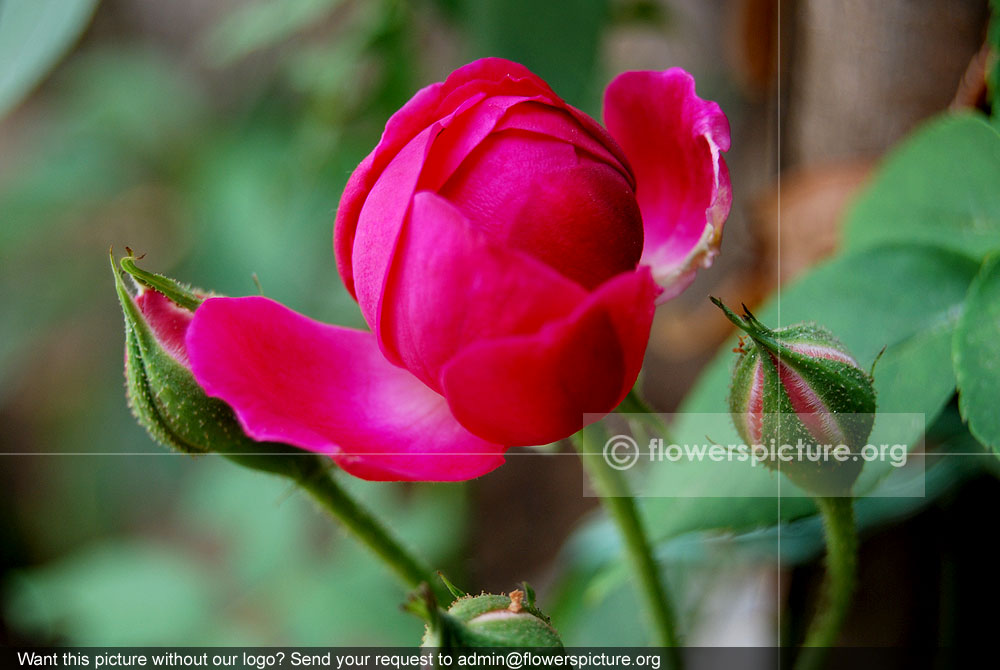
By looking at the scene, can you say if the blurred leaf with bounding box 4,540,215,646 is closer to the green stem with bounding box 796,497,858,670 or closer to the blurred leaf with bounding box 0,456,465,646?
the blurred leaf with bounding box 0,456,465,646

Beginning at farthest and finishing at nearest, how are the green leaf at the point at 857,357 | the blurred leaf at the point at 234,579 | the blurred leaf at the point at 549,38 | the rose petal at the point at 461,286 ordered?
1. the blurred leaf at the point at 234,579
2. the blurred leaf at the point at 549,38
3. the green leaf at the point at 857,357
4. the rose petal at the point at 461,286

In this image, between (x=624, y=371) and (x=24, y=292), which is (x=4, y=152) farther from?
(x=624, y=371)

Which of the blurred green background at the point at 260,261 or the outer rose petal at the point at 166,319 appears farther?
the blurred green background at the point at 260,261

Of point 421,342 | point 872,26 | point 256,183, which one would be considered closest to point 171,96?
point 256,183

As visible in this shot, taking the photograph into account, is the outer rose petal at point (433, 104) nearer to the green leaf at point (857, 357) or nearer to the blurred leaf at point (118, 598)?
the green leaf at point (857, 357)

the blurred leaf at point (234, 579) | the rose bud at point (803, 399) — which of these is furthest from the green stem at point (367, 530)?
the blurred leaf at point (234, 579)
